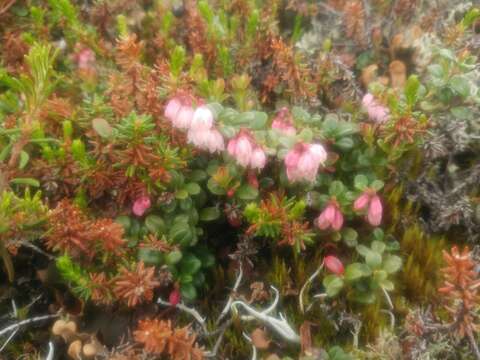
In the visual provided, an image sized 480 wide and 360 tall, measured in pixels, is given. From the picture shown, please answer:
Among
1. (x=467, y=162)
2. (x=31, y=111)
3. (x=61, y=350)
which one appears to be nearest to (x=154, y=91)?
(x=31, y=111)

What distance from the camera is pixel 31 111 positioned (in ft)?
6.81

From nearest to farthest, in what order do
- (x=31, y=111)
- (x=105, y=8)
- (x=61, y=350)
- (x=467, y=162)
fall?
(x=31, y=111) → (x=61, y=350) → (x=467, y=162) → (x=105, y=8)

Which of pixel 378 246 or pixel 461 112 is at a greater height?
pixel 461 112

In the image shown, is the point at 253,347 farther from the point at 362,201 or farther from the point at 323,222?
the point at 362,201

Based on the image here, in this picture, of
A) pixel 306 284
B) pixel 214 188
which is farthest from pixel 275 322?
pixel 214 188

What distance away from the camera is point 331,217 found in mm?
2211

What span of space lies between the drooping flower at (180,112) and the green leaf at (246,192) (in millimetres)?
375

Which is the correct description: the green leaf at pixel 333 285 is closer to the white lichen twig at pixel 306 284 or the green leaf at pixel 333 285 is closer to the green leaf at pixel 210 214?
the white lichen twig at pixel 306 284

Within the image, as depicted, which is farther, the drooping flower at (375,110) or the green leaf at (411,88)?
the drooping flower at (375,110)

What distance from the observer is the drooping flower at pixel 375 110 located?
240 centimetres

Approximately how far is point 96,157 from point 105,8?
1.21 meters

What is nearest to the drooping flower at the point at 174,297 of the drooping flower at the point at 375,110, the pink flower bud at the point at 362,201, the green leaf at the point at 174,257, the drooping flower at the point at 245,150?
the green leaf at the point at 174,257

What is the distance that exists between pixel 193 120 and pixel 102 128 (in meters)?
0.36

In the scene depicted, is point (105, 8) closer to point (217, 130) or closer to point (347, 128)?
point (217, 130)
